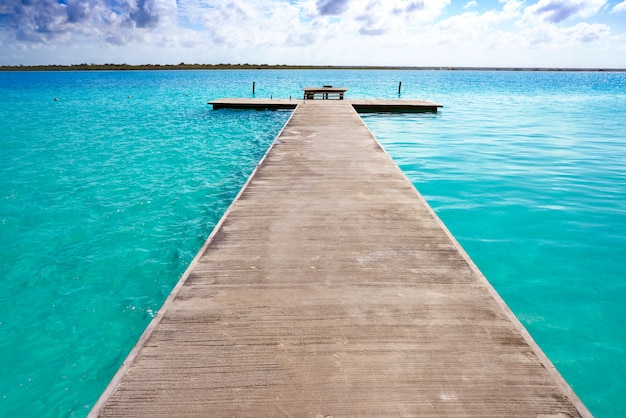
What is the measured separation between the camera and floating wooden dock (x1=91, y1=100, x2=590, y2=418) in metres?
2.42

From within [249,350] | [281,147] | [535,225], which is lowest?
[535,225]

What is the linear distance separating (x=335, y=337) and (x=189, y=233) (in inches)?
218

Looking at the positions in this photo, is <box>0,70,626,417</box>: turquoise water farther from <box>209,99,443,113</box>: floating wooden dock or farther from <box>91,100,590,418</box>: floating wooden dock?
<box>209,99,443,113</box>: floating wooden dock

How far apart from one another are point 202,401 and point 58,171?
13246 mm

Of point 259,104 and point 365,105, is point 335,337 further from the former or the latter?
point 259,104

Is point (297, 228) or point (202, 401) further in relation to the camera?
point (297, 228)

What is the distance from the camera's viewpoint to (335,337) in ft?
9.86

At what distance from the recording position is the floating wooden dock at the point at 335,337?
2.42m

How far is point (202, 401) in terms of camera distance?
7.93 feet

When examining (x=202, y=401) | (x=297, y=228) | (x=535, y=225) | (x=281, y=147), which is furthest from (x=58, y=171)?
(x=535, y=225)

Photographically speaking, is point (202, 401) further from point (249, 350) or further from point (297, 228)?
point (297, 228)

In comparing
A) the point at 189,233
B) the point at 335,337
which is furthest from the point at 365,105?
the point at 335,337

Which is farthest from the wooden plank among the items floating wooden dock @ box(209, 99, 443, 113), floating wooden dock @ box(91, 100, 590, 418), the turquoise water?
floating wooden dock @ box(91, 100, 590, 418)

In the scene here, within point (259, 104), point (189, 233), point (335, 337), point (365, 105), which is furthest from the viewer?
point (259, 104)
